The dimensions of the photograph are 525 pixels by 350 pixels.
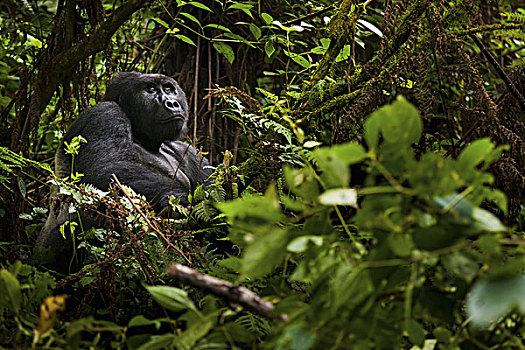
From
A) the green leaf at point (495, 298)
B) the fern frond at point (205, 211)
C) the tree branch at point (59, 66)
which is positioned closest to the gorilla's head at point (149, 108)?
the tree branch at point (59, 66)

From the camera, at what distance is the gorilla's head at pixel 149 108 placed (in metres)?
2.00

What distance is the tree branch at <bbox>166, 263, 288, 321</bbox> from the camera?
0.54 meters

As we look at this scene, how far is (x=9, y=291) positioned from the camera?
0.60 meters

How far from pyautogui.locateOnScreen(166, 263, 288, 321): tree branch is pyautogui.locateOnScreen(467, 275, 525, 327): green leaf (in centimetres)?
20

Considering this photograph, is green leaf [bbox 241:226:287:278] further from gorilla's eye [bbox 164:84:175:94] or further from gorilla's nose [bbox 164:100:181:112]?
gorilla's eye [bbox 164:84:175:94]

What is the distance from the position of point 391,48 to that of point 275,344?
0.98 meters

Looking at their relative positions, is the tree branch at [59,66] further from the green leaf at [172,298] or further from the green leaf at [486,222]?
the green leaf at [486,222]

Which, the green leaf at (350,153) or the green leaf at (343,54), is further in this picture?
the green leaf at (343,54)

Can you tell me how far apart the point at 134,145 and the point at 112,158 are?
0.18 meters

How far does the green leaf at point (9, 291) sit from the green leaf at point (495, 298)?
486 millimetres

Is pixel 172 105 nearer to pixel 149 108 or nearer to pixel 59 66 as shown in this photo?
pixel 149 108

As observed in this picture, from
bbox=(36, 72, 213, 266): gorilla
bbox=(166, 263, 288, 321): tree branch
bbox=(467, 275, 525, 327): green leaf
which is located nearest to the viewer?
bbox=(467, 275, 525, 327): green leaf

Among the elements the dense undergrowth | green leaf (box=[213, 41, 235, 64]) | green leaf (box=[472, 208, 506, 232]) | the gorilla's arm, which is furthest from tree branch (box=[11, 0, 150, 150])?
green leaf (box=[472, 208, 506, 232])

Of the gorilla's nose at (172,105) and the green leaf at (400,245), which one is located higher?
the green leaf at (400,245)
